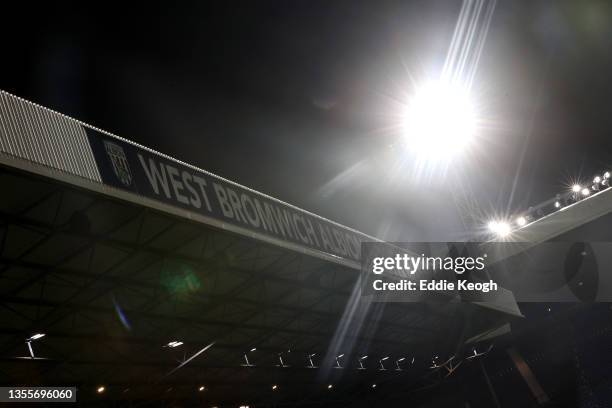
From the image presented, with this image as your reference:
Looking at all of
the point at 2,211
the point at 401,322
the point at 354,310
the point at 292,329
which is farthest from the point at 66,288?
the point at 401,322

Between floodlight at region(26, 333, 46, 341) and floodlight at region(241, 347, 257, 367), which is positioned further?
floodlight at region(241, 347, 257, 367)

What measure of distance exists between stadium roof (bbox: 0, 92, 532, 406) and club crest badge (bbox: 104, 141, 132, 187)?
0.04 metres

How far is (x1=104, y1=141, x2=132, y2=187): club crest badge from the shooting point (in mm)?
12070

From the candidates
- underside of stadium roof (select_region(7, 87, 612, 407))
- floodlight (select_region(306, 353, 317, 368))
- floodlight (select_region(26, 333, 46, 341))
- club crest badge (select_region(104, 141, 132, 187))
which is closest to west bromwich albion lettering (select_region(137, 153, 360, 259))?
underside of stadium roof (select_region(7, 87, 612, 407))

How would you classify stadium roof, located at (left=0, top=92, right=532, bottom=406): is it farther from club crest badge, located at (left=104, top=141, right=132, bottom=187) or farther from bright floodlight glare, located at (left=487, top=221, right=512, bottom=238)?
bright floodlight glare, located at (left=487, top=221, right=512, bottom=238)

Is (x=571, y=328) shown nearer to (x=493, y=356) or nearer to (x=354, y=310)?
(x=493, y=356)

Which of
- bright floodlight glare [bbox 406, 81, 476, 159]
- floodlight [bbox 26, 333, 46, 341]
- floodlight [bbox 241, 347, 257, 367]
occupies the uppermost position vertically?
bright floodlight glare [bbox 406, 81, 476, 159]

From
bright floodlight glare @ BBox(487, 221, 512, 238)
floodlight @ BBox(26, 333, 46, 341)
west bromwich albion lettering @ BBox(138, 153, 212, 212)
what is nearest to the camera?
west bromwich albion lettering @ BBox(138, 153, 212, 212)

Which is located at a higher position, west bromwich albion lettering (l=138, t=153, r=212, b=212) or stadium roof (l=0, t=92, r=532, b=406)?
west bromwich albion lettering (l=138, t=153, r=212, b=212)

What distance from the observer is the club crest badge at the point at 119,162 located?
12.1 meters

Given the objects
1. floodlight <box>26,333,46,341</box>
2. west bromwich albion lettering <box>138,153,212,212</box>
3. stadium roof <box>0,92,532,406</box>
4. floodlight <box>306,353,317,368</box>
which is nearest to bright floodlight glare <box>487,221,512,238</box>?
stadium roof <box>0,92,532,406</box>

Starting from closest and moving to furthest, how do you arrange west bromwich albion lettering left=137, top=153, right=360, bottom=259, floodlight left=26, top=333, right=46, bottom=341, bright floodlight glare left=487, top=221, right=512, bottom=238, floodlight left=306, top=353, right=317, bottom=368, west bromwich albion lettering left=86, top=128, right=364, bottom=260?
west bromwich albion lettering left=86, top=128, right=364, bottom=260 < west bromwich albion lettering left=137, top=153, right=360, bottom=259 < floodlight left=26, top=333, right=46, bottom=341 < floodlight left=306, top=353, right=317, bottom=368 < bright floodlight glare left=487, top=221, right=512, bottom=238

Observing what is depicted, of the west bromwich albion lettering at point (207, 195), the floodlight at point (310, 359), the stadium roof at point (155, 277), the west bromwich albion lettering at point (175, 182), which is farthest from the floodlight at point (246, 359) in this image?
the west bromwich albion lettering at point (175, 182)

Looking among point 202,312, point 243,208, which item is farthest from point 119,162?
point 202,312
